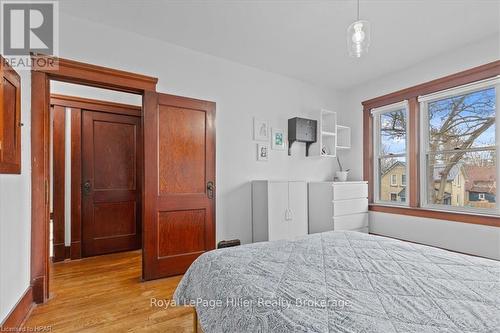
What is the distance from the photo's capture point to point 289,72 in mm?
3637

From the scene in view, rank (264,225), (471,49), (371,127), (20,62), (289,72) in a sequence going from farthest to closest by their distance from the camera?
1. (371,127)
2. (289,72)
3. (264,225)
4. (471,49)
5. (20,62)

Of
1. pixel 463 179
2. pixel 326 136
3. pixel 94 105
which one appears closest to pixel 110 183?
pixel 94 105

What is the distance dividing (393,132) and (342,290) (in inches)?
133

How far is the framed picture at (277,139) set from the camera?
3596 millimetres

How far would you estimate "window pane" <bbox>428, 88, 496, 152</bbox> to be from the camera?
2812 mm

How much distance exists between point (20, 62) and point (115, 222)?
2.34 metres

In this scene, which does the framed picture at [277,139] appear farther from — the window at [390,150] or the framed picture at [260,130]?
the window at [390,150]

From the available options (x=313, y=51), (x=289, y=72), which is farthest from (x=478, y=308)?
(x=289, y=72)

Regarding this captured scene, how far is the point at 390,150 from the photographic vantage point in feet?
12.4

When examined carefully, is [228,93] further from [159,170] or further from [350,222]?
[350,222]

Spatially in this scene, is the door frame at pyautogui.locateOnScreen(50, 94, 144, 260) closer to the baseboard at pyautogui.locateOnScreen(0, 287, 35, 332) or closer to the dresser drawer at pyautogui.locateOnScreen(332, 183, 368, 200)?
the baseboard at pyautogui.locateOnScreen(0, 287, 35, 332)

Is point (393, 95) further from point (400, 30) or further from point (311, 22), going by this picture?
point (311, 22)

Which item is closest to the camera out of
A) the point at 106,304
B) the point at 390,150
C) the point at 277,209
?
the point at 106,304

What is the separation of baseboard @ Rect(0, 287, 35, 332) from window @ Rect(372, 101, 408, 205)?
416 centimetres
